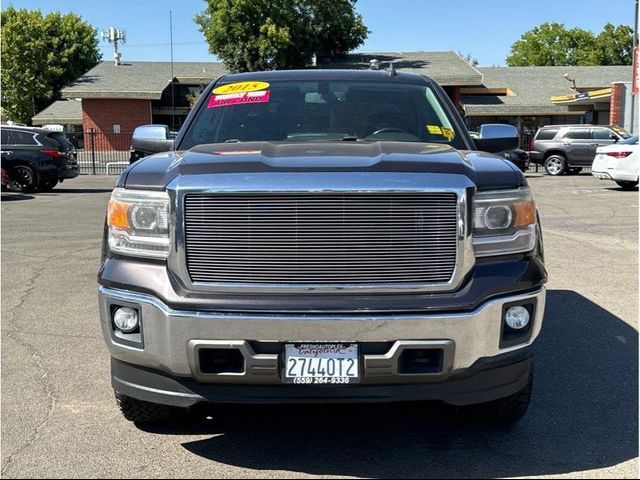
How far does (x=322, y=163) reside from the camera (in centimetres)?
315

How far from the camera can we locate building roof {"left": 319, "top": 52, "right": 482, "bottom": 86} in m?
39.8

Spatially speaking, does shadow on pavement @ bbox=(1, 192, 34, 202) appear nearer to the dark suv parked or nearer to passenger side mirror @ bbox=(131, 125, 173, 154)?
passenger side mirror @ bbox=(131, 125, 173, 154)

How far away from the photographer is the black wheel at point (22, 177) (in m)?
18.9

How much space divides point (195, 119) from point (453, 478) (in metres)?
2.81

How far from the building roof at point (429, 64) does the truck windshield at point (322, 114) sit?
111 feet

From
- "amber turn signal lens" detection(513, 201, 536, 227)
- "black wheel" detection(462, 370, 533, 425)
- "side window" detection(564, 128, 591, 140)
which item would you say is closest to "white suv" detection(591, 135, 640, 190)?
"side window" detection(564, 128, 591, 140)

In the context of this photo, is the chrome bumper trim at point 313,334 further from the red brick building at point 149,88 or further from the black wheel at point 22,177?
the red brick building at point 149,88

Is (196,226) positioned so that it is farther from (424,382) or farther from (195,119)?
(195,119)

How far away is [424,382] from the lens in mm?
3064

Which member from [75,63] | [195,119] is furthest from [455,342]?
[75,63]

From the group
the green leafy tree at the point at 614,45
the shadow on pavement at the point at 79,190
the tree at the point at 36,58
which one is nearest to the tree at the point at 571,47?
the green leafy tree at the point at 614,45

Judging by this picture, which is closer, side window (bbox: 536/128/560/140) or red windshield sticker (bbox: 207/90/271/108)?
red windshield sticker (bbox: 207/90/271/108)

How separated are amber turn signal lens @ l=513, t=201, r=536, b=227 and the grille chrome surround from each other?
290mm

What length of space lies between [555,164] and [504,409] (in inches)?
979
